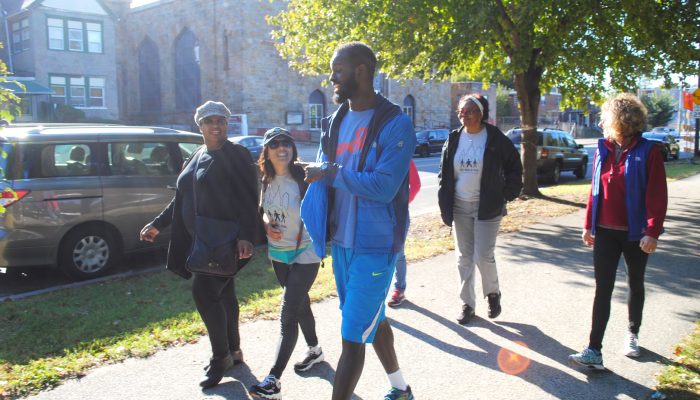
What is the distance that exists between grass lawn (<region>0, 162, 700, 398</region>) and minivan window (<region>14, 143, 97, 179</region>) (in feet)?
4.45

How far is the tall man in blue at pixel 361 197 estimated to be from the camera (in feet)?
9.31

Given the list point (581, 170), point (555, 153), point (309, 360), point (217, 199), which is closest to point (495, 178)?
point (309, 360)

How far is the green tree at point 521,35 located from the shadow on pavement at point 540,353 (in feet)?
23.7

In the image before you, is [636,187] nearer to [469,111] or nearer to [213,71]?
Result: [469,111]

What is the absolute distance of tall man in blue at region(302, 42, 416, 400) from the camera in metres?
2.84

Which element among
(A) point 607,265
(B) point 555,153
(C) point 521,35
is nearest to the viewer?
(A) point 607,265

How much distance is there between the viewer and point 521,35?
Answer: 38.2ft

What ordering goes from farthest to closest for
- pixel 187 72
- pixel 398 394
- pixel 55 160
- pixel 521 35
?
pixel 187 72, pixel 521 35, pixel 55 160, pixel 398 394

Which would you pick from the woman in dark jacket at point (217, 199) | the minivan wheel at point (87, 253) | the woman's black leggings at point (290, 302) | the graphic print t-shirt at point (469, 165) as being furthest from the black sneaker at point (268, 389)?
the minivan wheel at point (87, 253)

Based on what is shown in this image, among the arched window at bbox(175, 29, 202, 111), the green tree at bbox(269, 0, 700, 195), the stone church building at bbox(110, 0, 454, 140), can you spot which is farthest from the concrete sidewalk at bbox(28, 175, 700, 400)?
the arched window at bbox(175, 29, 202, 111)

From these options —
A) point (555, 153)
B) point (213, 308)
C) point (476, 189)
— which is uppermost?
point (555, 153)

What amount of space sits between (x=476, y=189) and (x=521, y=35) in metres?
7.70

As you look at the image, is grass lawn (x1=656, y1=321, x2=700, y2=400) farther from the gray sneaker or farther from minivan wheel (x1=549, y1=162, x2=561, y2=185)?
minivan wheel (x1=549, y1=162, x2=561, y2=185)

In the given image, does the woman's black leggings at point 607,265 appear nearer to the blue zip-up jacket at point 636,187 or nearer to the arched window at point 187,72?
the blue zip-up jacket at point 636,187
